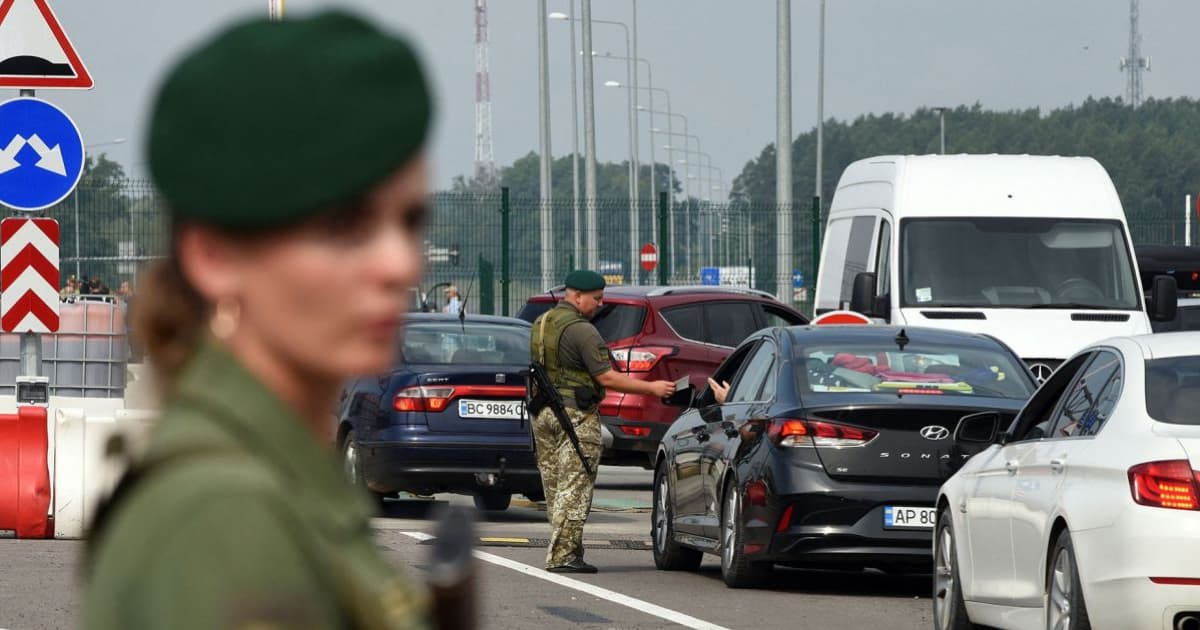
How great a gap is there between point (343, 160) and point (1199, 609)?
22.2ft

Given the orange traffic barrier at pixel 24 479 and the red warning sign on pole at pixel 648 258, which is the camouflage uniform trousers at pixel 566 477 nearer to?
the orange traffic barrier at pixel 24 479

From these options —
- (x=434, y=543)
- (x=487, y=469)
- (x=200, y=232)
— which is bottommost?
(x=487, y=469)

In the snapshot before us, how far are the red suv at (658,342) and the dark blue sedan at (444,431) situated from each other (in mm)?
3073

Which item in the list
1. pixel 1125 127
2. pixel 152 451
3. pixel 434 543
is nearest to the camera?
pixel 152 451

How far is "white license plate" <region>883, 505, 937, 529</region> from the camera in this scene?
38.1ft

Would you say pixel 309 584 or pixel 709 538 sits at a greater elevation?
pixel 309 584

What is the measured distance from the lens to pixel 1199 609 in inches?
304

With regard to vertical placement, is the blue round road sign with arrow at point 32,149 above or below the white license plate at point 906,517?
above

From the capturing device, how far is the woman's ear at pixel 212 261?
146 centimetres

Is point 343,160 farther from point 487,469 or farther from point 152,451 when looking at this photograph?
point 487,469

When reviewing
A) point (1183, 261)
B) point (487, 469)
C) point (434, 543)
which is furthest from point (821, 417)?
point (1183, 261)

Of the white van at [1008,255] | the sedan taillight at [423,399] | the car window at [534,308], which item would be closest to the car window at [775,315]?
the white van at [1008,255]

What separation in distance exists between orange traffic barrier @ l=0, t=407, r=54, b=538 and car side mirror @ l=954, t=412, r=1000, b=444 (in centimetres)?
683

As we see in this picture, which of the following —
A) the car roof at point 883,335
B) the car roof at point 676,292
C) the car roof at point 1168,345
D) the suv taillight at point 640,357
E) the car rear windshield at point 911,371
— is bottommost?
the suv taillight at point 640,357
